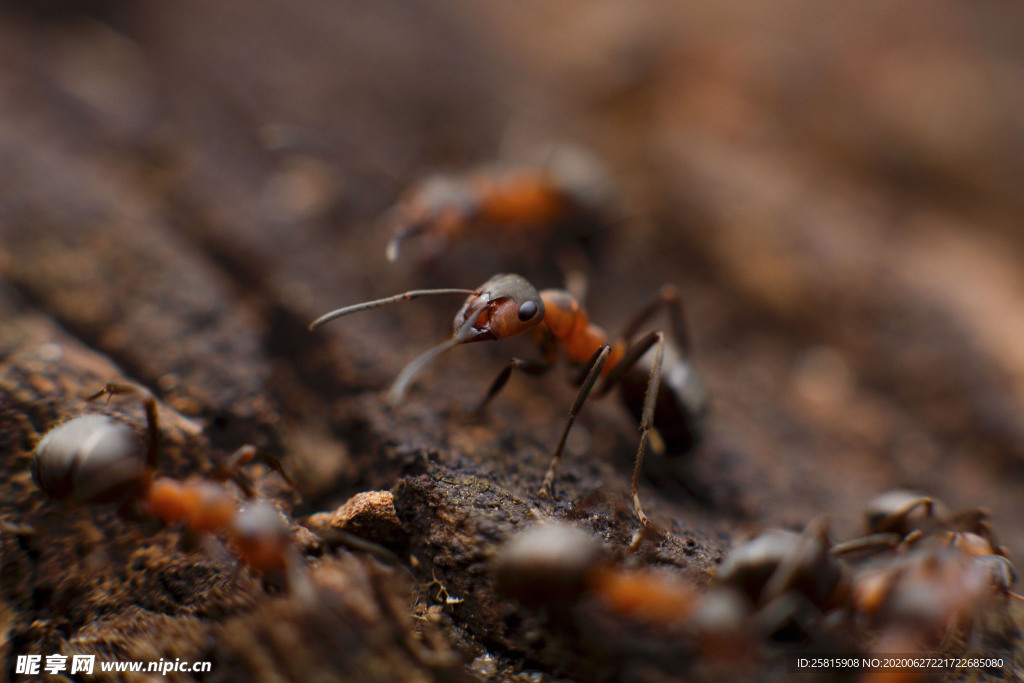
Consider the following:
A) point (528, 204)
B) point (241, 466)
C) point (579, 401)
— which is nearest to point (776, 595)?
point (579, 401)

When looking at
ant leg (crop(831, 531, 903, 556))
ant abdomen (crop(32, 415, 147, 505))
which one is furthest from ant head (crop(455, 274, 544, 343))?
ant leg (crop(831, 531, 903, 556))

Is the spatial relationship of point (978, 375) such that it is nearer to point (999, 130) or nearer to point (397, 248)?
point (999, 130)

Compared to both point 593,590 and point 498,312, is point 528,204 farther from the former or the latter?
point 593,590

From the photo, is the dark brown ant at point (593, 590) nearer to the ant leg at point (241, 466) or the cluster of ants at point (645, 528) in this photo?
the cluster of ants at point (645, 528)

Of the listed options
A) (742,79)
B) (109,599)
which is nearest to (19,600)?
(109,599)

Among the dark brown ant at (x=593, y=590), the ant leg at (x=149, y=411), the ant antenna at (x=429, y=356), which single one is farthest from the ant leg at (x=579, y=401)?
the ant leg at (x=149, y=411)
